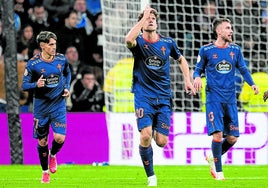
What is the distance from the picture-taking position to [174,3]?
703 inches

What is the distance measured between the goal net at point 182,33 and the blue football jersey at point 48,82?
4.26 m

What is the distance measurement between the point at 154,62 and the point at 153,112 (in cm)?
59

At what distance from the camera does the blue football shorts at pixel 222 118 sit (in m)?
12.3

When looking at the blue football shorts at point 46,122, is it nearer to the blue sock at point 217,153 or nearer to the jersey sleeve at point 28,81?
the jersey sleeve at point 28,81

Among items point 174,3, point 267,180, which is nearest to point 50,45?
point 267,180

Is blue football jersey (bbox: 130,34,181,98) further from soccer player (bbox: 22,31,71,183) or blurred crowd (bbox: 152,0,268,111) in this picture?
blurred crowd (bbox: 152,0,268,111)

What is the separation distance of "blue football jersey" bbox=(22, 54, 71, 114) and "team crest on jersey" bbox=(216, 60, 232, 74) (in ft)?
6.71

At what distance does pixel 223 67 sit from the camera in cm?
1241

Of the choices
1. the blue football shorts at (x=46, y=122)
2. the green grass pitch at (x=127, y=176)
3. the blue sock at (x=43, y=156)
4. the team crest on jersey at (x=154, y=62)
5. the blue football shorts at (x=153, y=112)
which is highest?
the team crest on jersey at (x=154, y=62)

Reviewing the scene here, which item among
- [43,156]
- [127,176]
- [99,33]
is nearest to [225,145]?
[127,176]

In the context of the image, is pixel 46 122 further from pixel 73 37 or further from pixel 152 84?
pixel 73 37

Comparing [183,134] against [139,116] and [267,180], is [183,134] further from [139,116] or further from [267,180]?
[139,116]

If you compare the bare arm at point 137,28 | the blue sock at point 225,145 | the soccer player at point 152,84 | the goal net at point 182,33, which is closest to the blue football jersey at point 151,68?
the soccer player at point 152,84

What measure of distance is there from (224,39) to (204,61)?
0.39m
